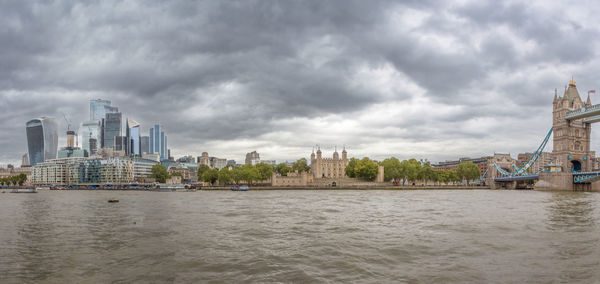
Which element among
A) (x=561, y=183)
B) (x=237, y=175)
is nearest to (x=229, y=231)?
(x=561, y=183)

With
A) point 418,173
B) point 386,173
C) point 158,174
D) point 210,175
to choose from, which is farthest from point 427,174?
point 158,174

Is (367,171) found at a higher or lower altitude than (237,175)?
higher

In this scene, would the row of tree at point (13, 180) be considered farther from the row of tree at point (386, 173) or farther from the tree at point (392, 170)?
the tree at point (392, 170)

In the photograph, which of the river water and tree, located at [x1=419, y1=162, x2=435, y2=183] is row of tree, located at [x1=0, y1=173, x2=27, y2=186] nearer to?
tree, located at [x1=419, y1=162, x2=435, y2=183]

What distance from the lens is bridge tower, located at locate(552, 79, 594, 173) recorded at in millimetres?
75688

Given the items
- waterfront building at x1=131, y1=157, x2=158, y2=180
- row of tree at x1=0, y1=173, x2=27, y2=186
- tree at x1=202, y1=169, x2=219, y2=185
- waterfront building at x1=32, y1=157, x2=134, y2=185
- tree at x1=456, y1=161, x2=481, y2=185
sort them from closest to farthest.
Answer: tree at x1=202, y1=169, x2=219, y2=185 → tree at x1=456, y1=161, x2=481, y2=185 → row of tree at x1=0, y1=173, x2=27, y2=186 → waterfront building at x1=32, y1=157, x2=134, y2=185 → waterfront building at x1=131, y1=157, x2=158, y2=180

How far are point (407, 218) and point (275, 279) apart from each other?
17.0 metres

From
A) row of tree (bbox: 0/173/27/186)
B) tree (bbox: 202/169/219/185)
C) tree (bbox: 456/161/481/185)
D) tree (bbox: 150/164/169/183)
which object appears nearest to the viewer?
tree (bbox: 202/169/219/185)

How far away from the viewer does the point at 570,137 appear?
250 ft

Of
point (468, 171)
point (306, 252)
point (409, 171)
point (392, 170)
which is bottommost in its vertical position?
point (468, 171)

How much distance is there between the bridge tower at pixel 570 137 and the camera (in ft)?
248

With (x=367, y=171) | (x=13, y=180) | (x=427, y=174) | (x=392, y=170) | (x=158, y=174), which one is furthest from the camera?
(x=13, y=180)

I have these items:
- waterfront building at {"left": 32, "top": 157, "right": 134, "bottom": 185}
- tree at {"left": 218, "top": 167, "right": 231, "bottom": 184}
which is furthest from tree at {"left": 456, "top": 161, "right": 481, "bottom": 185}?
waterfront building at {"left": 32, "top": 157, "right": 134, "bottom": 185}

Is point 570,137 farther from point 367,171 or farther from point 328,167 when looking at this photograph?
point 328,167
